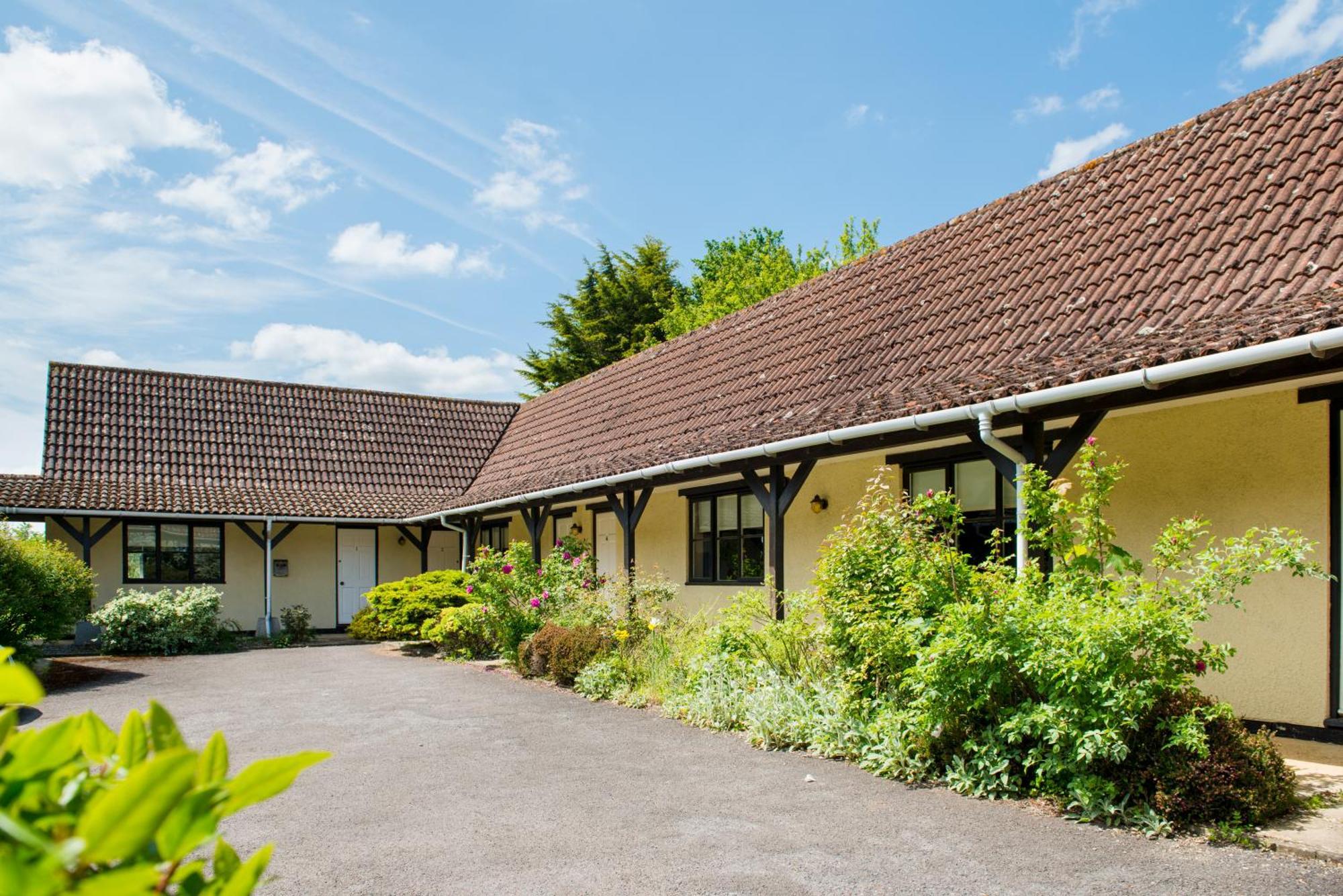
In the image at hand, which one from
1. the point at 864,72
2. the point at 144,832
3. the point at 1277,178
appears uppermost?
the point at 864,72

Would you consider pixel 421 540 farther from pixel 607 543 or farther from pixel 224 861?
pixel 224 861

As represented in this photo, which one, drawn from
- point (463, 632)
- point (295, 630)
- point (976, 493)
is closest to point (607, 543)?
point (463, 632)

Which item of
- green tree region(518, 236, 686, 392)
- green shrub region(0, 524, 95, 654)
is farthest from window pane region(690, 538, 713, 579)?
green tree region(518, 236, 686, 392)

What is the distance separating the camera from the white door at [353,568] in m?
23.8

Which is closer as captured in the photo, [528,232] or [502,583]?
[502,583]

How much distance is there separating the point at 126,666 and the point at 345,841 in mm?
12783

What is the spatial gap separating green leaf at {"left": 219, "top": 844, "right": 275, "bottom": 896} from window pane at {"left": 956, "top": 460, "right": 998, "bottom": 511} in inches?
391

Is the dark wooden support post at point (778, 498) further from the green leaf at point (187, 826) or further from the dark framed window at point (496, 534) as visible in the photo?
the dark framed window at point (496, 534)

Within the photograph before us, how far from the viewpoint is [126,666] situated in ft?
53.6

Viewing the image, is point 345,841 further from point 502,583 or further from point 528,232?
point 528,232

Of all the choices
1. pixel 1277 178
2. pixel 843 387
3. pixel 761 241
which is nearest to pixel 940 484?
pixel 843 387

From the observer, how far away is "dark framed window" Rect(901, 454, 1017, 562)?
404 inches

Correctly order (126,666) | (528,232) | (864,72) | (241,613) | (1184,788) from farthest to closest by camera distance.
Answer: (241,613), (528,232), (126,666), (864,72), (1184,788)

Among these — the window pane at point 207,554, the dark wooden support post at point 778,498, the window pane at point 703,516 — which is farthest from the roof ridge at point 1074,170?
the window pane at point 207,554
